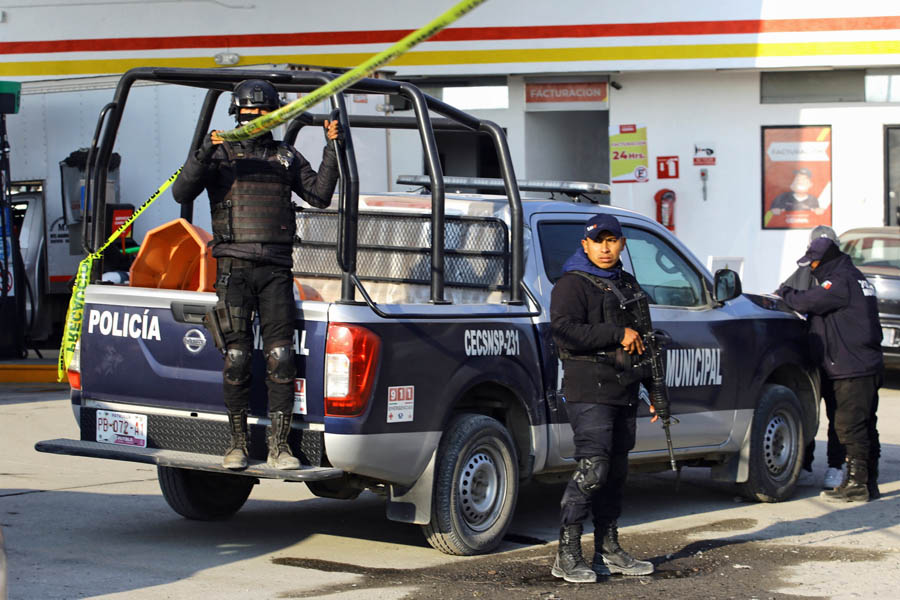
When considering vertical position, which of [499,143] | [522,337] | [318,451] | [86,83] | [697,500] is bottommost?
[697,500]

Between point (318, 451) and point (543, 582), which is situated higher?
point (318, 451)

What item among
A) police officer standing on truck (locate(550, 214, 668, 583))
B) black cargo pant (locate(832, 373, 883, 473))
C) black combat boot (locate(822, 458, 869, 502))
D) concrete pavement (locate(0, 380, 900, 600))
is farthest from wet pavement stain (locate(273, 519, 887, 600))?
black cargo pant (locate(832, 373, 883, 473))

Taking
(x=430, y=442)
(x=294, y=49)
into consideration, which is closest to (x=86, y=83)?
(x=294, y=49)

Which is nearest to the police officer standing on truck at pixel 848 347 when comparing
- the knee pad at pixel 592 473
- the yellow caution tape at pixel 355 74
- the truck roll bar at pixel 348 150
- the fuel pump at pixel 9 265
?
the truck roll bar at pixel 348 150

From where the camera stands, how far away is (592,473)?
633 cm

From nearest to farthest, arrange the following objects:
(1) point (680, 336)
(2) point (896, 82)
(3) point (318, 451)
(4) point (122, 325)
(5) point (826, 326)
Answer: (3) point (318, 451), (4) point (122, 325), (1) point (680, 336), (5) point (826, 326), (2) point (896, 82)

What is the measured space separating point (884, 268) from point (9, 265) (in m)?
9.33

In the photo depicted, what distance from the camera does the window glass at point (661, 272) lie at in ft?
26.6

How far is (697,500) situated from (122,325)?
4063mm

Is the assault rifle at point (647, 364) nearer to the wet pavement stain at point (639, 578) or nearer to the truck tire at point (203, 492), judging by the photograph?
the wet pavement stain at point (639, 578)

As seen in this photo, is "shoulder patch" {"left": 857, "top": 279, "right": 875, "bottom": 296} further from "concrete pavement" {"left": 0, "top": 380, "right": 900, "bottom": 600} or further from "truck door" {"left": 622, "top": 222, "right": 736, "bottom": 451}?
"concrete pavement" {"left": 0, "top": 380, "right": 900, "bottom": 600}

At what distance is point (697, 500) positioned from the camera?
8.98 m

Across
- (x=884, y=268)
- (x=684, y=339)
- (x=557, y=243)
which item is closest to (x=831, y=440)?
(x=684, y=339)

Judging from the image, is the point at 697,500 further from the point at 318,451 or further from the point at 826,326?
the point at 318,451
